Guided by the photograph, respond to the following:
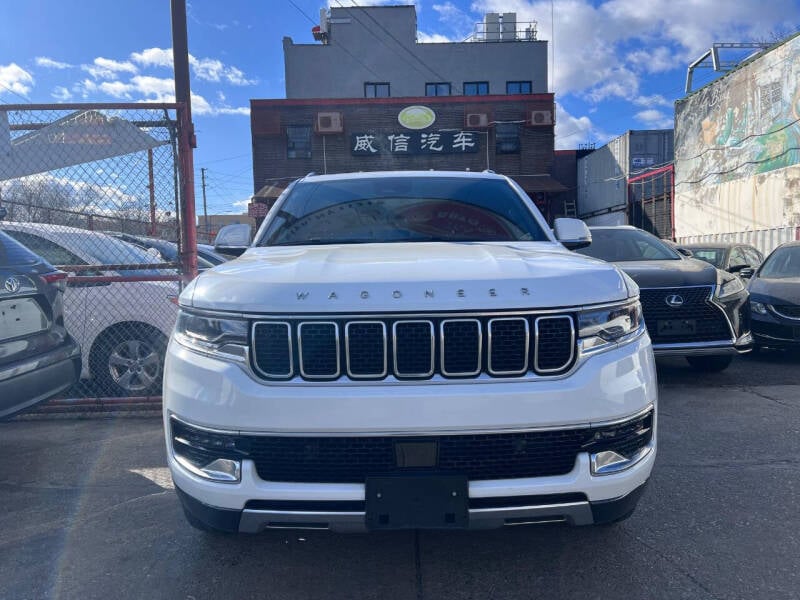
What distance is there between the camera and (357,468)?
2.10 metres

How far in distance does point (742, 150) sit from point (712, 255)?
9.18m

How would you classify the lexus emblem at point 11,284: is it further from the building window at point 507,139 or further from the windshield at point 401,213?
the building window at point 507,139

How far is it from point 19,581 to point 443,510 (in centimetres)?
189

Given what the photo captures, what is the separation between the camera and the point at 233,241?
11.9ft

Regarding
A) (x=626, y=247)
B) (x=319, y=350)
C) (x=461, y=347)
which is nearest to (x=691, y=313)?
(x=626, y=247)

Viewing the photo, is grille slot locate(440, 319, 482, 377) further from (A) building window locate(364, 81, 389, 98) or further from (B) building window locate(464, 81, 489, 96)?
(B) building window locate(464, 81, 489, 96)

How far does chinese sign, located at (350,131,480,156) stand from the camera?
2347cm

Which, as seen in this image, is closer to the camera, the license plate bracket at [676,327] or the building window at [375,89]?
the license plate bracket at [676,327]

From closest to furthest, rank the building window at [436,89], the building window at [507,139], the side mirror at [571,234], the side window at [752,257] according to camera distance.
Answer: the side mirror at [571,234], the side window at [752,257], the building window at [507,139], the building window at [436,89]

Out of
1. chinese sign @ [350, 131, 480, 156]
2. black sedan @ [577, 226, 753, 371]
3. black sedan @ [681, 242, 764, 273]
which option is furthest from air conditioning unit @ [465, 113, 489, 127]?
black sedan @ [577, 226, 753, 371]

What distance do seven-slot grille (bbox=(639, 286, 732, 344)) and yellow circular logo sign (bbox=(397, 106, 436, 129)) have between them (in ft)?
62.9

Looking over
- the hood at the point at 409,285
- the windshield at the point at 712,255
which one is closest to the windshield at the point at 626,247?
the windshield at the point at 712,255

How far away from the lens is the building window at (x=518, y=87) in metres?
31.1

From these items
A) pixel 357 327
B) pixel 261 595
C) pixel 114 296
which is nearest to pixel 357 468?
pixel 357 327
